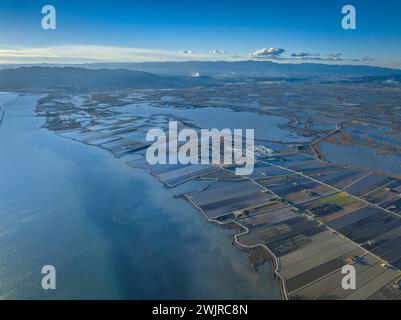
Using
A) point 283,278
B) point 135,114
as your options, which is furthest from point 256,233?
point 135,114

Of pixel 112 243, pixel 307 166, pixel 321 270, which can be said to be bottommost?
pixel 321 270

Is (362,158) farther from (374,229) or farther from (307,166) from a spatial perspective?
(374,229)

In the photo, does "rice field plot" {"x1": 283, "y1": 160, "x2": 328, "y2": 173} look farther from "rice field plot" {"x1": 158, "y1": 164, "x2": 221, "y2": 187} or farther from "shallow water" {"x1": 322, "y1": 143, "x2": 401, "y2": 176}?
"rice field plot" {"x1": 158, "y1": 164, "x2": 221, "y2": 187}

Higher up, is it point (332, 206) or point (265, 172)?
point (265, 172)

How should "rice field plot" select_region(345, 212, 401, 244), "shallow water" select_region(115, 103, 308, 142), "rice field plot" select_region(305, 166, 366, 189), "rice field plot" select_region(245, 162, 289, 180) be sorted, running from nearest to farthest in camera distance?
"rice field plot" select_region(345, 212, 401, 244) < "rice field plot" select_region(305, 166, 366, 189) < "rice field plot" select_region(245, 162, 289, 180) < "shallow water" select_region(115, 103, 308, 142)

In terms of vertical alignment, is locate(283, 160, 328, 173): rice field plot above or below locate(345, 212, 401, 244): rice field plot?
above

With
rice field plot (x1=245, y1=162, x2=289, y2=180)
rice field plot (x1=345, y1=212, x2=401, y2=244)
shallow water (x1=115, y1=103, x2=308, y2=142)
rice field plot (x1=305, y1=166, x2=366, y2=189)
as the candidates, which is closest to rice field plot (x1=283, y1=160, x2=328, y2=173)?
rice field plot (x1=305, y1=166, x2=366, y2=189)

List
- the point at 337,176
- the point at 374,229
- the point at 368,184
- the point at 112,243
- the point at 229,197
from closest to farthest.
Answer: the point at 112,243 < the point at 374,229 < the point at 229,197 < the point at 368,184 < the point at 337,176

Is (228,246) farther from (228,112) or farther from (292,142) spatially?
(228,112)

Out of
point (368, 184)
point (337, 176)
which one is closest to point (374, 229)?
point (368, 184)
